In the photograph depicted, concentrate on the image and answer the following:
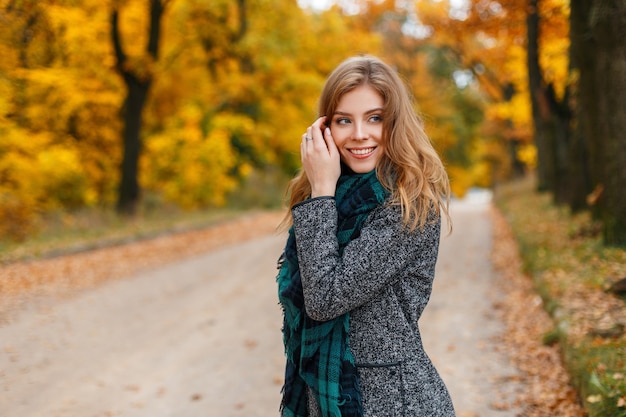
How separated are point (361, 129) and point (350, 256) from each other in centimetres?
42

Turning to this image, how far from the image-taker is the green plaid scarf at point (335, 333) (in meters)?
1.97

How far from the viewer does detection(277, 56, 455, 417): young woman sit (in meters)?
1.91

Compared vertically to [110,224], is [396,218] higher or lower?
lower

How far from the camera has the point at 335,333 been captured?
6.55 ft

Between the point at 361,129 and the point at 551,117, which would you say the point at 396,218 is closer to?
the point at 361,129

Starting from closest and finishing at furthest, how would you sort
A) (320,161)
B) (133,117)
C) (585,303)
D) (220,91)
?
1. (320,161)
2. (585,303)
3. (133,117)
4. (220,91)

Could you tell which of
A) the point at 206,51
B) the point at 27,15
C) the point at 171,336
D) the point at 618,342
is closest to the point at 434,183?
the point at 618,342

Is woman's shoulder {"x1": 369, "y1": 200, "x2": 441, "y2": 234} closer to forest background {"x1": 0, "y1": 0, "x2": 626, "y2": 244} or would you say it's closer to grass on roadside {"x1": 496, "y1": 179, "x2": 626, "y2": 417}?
grass on roadside {"x1": 496, "y1": 179, "x2": 626, "y2": 417}

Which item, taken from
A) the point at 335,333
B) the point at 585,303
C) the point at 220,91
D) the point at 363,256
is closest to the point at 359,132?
the point at 363,256

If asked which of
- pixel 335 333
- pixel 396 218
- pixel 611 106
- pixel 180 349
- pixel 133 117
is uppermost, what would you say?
pixel 133 117

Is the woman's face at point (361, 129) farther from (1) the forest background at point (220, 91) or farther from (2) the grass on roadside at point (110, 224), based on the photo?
(2) the grass on roadside at point (110, 224)

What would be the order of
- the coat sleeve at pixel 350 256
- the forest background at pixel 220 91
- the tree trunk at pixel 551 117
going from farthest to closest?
the tree trunk at pixel 551 117 → the forest background at pixel 220 91 → the coat sleeve at pixel 350 256

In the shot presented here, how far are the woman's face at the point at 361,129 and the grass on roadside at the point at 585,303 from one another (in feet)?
8.44

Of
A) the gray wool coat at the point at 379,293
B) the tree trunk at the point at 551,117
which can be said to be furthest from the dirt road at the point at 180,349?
the tree trunk at the point at 551,117
